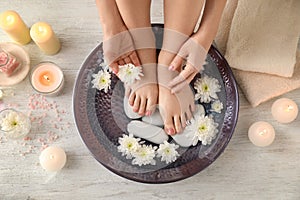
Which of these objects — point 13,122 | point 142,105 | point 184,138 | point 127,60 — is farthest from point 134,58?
point 13,122

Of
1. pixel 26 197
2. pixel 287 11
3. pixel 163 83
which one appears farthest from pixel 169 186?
pixel 287 11

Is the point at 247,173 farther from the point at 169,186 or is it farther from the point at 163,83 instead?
the point at 163,83

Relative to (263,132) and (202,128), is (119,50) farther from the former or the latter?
(263,132)

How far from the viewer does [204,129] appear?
111 centimetres

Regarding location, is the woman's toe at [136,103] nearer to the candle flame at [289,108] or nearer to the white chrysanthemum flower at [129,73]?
the white chrysanthemum flower at [129,73]

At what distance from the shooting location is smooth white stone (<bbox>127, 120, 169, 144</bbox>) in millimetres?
1144

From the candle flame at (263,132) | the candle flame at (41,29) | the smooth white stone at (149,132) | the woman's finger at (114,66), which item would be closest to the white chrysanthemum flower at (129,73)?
the woman's finger at (114,66)

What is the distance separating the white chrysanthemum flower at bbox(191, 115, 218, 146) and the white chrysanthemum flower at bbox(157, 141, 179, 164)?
6cm

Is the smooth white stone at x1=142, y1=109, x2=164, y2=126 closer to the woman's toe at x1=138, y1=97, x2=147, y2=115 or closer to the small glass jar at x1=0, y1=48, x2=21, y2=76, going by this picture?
the woman's toe at x1=138, y1=97, x2=147, y2=115

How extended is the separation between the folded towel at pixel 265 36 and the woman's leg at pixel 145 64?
0.22 m

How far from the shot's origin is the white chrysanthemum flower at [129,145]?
1112 mm

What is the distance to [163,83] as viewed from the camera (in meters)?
1.13

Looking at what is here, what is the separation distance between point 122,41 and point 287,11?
0.47 meters

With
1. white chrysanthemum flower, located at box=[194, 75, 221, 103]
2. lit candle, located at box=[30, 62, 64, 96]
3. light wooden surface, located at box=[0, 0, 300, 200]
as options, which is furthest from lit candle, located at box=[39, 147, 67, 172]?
white chrysanthemum flower, located at box=[194, 75, 221, 103]
